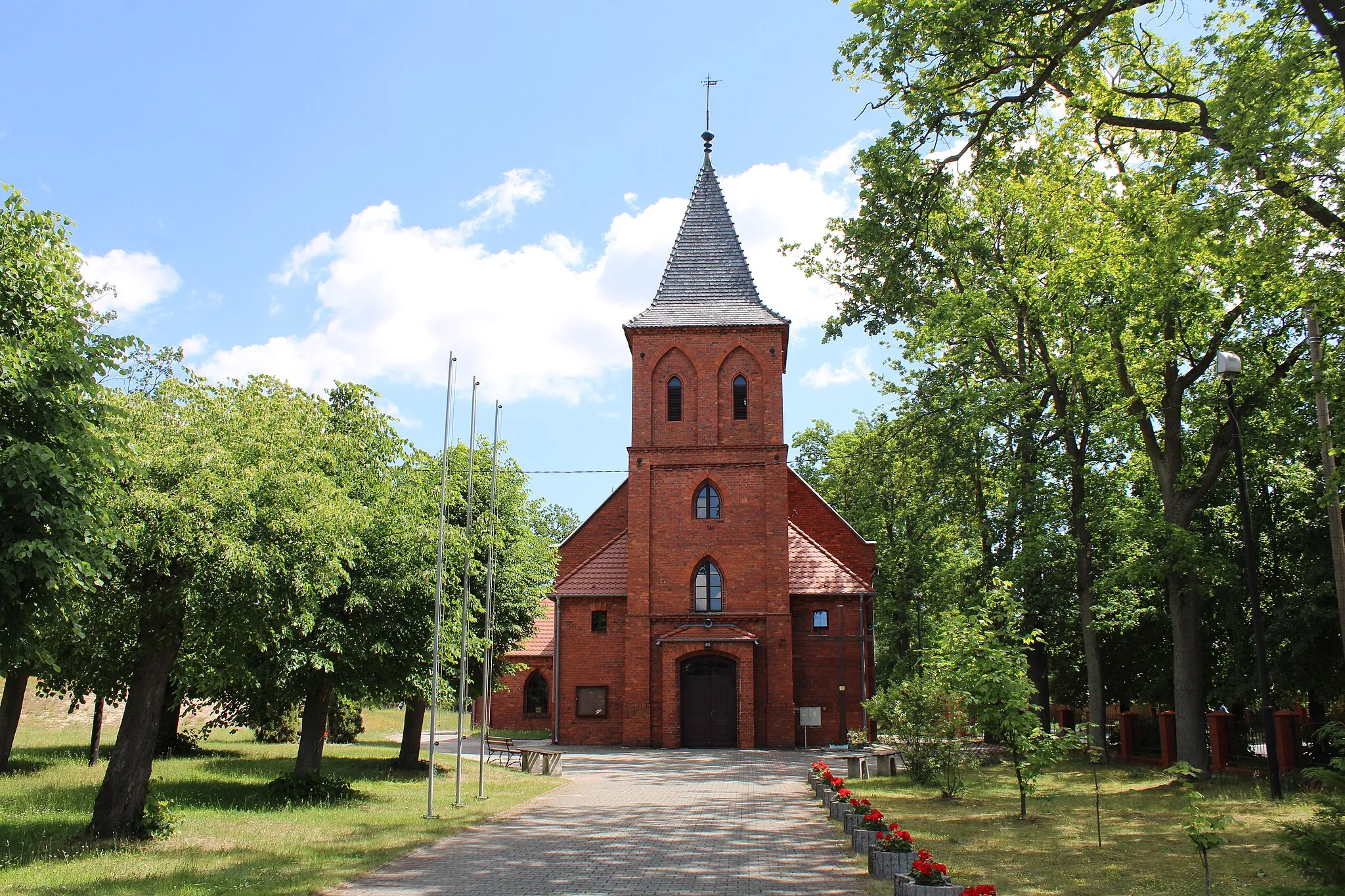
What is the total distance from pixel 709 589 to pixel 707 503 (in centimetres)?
282

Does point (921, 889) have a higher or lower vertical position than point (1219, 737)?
lower

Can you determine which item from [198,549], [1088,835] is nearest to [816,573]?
[1088,835]

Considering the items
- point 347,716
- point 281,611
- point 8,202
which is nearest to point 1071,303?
point 281,611

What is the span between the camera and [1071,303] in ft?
74.5

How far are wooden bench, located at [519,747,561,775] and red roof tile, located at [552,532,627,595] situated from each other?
9.84 meters

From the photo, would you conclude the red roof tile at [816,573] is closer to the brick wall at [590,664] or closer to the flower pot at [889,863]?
the brick wall at [590,664]

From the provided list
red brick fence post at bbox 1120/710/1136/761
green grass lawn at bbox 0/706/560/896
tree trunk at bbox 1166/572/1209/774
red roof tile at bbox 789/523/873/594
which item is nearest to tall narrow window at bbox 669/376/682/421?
red roof tile at bbox 789/523/873/594

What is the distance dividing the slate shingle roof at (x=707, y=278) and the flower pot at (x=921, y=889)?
83.7 ft

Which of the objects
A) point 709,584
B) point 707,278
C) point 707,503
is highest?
point 707,278

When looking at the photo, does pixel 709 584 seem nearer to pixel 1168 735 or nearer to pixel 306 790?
pixel 1168 735

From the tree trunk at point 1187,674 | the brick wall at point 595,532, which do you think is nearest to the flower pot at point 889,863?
the tree trunk at point 1187,674

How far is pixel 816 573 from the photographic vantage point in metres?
33.5

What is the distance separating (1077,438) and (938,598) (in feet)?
41.5

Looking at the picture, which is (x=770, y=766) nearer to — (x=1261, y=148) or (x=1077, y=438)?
(x=1077, y=438)
